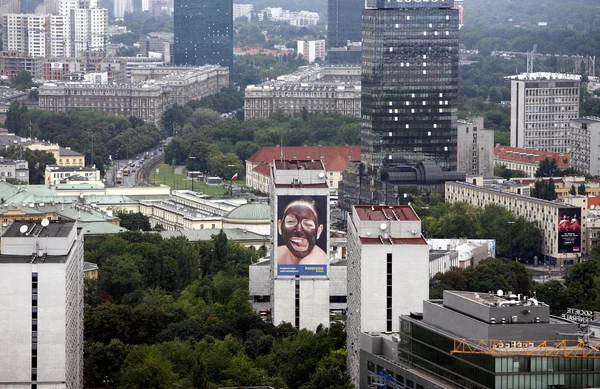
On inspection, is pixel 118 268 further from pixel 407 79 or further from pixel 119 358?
pixel 407 79

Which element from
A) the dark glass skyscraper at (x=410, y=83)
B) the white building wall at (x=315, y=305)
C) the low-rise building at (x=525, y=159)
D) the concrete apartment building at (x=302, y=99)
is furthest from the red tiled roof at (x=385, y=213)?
the concrete apartment building at (x=302, y=99)

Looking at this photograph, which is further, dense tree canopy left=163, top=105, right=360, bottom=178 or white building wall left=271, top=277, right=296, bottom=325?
dense tree canopy left=163, top=105, right=360, bottom=178

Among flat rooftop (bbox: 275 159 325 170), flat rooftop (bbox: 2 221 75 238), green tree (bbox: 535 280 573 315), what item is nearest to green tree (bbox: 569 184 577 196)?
green tree (bbox: 535 280 573 315)

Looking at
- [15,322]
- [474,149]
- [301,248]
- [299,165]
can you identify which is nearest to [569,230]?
[474,149]

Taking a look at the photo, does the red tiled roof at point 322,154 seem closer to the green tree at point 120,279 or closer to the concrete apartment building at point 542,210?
the concrete apartment building at point 542,210

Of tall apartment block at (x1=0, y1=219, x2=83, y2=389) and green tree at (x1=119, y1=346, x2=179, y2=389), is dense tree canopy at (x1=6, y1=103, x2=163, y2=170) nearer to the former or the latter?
green tree at (x1=119, y1=346, x2=179, y2=389)

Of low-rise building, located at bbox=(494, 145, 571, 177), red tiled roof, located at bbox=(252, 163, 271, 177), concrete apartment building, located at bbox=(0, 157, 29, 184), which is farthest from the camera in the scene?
low-rise building, located at bbox=(494, 145, 571, 177)

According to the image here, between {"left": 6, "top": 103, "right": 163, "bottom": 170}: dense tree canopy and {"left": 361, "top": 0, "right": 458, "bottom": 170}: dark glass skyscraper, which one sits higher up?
{"left": 361, "top": 0, "right": 458, "bottom": 170}: dark glass skyscraper
